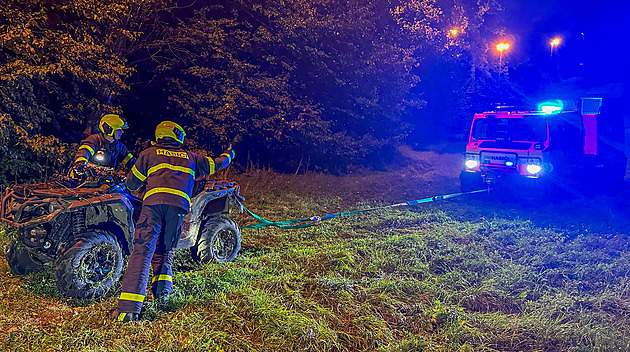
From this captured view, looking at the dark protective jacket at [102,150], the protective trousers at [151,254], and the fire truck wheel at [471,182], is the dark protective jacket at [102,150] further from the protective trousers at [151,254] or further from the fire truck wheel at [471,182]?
the fire truck wheel at [471,182]

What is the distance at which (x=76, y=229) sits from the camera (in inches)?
169

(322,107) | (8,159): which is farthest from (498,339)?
(322,107)

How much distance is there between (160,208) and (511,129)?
9.09 metres

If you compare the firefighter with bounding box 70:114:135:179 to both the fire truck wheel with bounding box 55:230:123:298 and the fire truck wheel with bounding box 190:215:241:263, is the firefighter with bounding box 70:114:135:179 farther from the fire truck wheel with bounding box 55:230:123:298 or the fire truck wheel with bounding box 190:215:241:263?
the fire truck wheel with bounding box 190:215:241:263

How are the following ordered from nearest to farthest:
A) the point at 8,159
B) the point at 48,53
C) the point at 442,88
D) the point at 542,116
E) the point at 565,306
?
1. the point at 565,306
2. the point at 48,53
3. the point at 8,159
4. the point at 542,116
5. the point at 442,88

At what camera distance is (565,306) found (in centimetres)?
445

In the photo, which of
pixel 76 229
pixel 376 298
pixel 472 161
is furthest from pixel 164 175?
pixel 472 161

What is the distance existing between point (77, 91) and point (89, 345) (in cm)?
879

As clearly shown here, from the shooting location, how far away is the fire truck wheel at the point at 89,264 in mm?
4020

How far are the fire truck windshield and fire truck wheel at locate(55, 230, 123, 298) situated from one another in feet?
30.0

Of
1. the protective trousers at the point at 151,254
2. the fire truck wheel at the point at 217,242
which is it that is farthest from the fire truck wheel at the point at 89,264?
the fire truck wheel at the point at 217,242

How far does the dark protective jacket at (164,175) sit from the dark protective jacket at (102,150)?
109 cm

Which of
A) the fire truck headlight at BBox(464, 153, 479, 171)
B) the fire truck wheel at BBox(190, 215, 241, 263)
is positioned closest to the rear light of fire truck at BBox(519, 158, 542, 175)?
the fire truck headlight at BBox(464, 153, 479, 171)

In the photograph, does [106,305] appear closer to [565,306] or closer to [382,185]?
[565,306]
